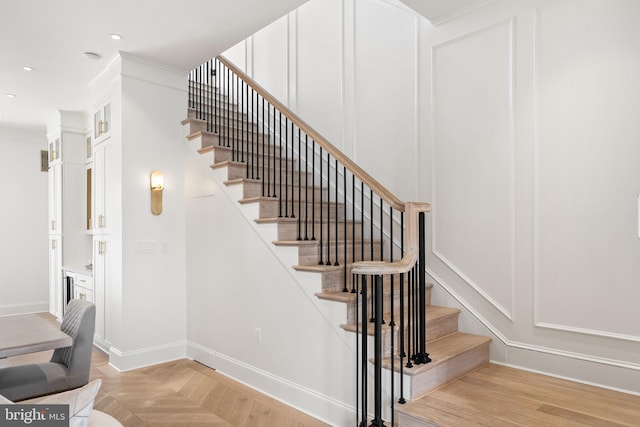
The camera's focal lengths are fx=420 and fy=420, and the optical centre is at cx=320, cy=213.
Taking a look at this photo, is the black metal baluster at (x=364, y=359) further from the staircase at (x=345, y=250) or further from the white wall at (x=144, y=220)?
the white wall at (x=144, y=220)

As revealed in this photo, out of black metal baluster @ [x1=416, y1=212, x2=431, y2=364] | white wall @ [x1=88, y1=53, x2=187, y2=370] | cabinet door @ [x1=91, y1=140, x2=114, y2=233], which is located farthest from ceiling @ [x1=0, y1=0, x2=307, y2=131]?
black metal baluster @ [x1=416, y1=212, x2=431, y2=364]

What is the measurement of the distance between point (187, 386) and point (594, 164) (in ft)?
11.9

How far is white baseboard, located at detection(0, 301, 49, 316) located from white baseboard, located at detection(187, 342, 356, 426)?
161 inches

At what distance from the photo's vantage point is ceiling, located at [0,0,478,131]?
3217 mm

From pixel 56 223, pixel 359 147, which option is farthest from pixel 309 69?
pixel 56 223

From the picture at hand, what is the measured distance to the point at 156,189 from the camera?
4277 millimetres

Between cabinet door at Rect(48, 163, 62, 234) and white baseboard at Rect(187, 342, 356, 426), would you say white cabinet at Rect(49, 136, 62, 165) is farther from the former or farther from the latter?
white baseboard at Rect(187, 342, 356, 426)

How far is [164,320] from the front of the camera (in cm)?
435

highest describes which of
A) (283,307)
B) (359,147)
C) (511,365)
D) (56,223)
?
(359,147)

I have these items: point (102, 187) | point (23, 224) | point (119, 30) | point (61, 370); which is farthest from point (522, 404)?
point (23, 224)

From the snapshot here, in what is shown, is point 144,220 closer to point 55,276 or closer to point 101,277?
point 101,277

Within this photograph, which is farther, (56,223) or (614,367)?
(56,223)

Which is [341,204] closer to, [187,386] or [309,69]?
[309,69]

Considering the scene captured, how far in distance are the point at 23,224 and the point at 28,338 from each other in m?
5.39
